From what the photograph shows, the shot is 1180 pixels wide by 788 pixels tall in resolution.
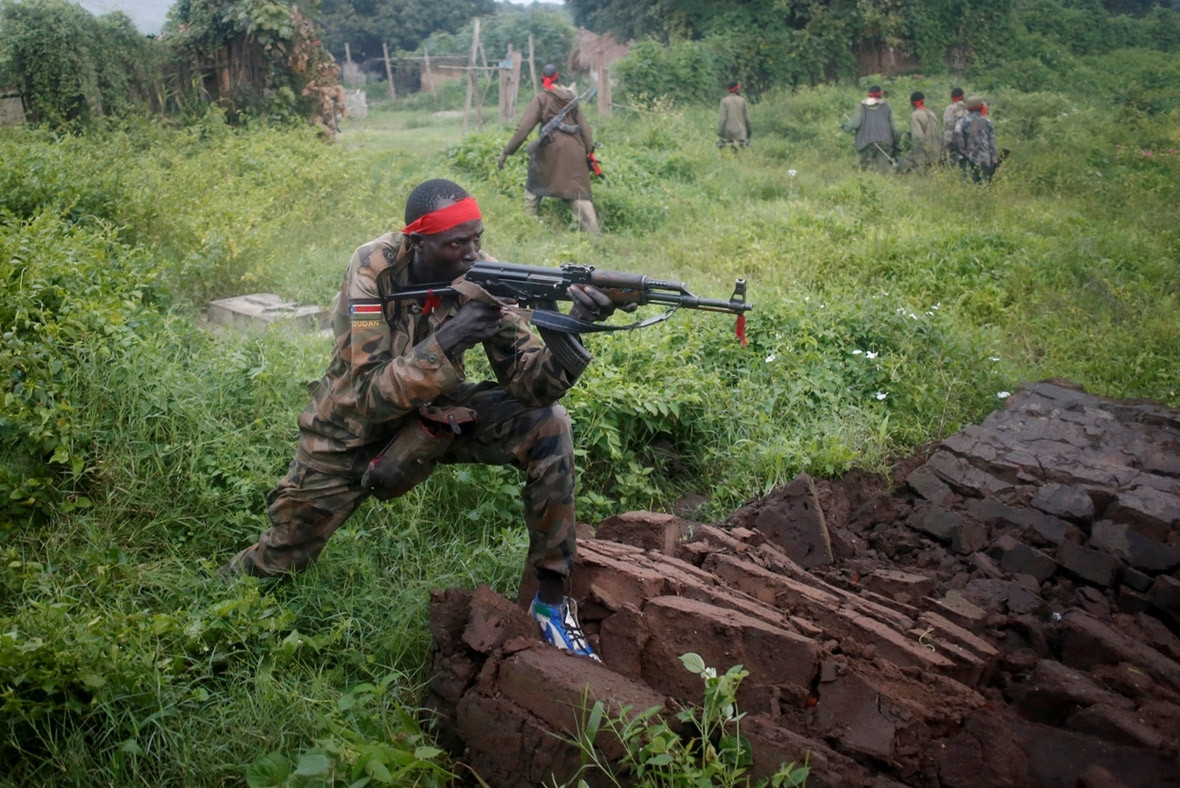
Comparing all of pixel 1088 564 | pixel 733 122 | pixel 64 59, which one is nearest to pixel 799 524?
pixel 1088 564

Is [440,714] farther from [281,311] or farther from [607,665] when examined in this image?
[281,311]

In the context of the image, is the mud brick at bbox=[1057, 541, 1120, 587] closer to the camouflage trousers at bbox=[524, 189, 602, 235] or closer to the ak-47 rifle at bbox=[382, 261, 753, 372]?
the ak-47 rifle at bbox=[382, 261, 753, 372]

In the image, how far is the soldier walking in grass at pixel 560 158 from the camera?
1042 centimetres

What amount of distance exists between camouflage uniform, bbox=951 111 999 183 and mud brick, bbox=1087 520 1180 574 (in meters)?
9.15

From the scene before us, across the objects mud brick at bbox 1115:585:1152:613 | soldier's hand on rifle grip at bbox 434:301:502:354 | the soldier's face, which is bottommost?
mud brick at bbox 1115:585:1152:613

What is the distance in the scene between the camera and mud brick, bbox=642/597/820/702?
10.2 ft

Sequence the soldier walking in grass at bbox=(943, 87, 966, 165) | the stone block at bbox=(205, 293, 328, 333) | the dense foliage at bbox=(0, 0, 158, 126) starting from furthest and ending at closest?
the soldier walking in grass at bbox=(943, 87, 966, 165), the dense foliage at bbox=(0, 0, 158, 126), the stone block at bbox=(205, 293, 328, 333)

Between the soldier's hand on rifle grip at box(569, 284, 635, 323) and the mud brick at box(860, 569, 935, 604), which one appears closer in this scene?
the soldier's hand on rifle grip at box(569, 284, 635, 323)

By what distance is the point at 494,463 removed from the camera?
3.71 metres

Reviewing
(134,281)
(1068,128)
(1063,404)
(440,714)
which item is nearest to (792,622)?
(440,714)

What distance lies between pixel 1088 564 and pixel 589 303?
8.39ft

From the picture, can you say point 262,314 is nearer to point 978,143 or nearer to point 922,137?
point 978,143

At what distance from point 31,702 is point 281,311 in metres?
3.90

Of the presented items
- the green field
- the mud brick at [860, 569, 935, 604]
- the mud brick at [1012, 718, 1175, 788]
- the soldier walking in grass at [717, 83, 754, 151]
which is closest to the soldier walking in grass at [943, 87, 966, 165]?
the green field
